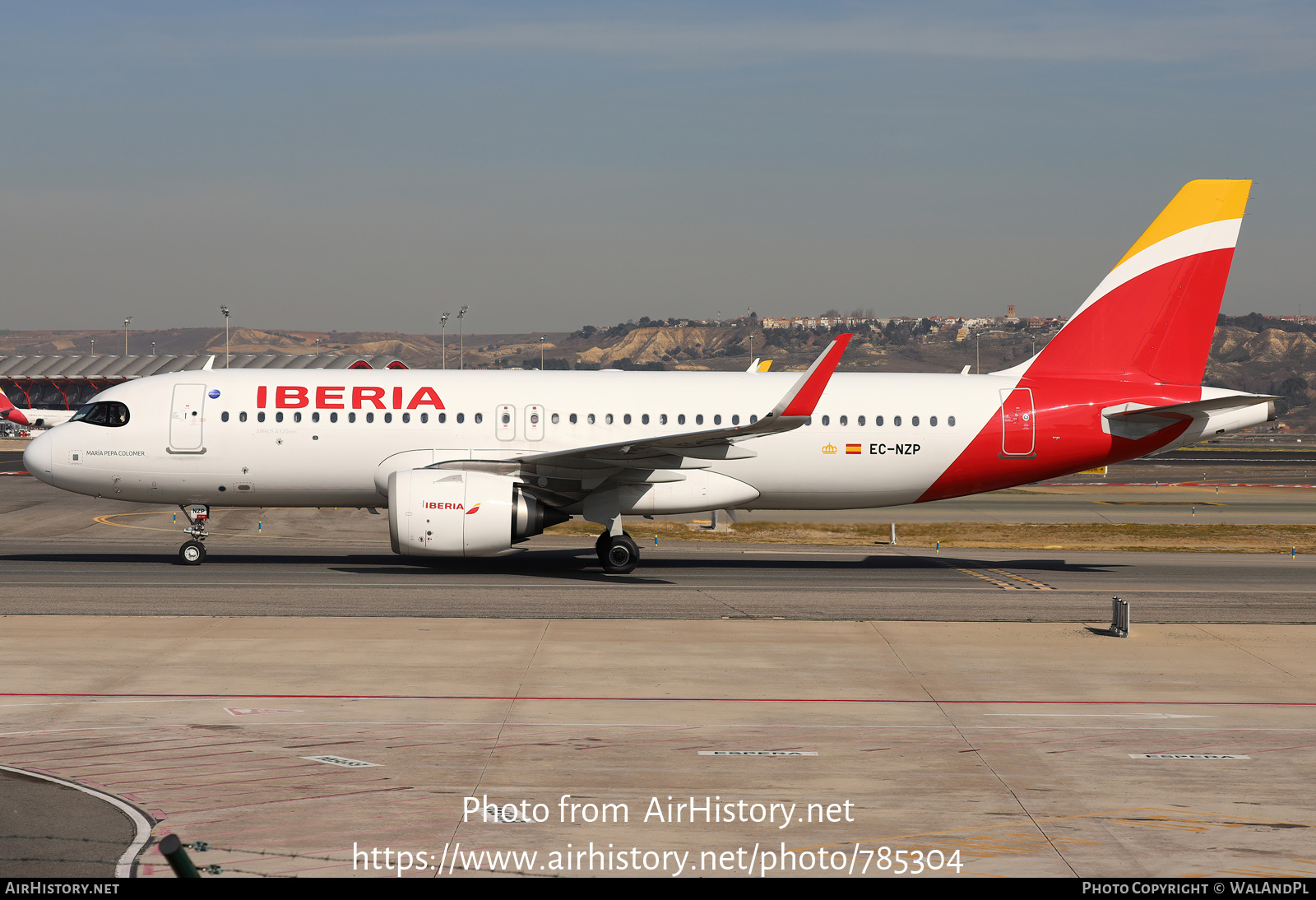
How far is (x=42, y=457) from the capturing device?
2606 cm

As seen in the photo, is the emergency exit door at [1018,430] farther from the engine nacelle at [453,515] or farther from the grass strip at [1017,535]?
the engine nacelle at [453,515]

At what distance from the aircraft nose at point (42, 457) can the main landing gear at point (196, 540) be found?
308 cm

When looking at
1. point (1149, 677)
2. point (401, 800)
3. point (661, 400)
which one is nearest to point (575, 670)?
point (401, 800)

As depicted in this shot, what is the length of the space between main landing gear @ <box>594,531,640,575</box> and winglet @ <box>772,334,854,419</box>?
5.04 m

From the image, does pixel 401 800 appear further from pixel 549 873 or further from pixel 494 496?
pixel 494 496

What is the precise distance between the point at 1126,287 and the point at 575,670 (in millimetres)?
18549

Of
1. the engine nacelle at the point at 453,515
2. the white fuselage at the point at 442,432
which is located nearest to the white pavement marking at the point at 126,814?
the engine nacelle at the point at 453,515

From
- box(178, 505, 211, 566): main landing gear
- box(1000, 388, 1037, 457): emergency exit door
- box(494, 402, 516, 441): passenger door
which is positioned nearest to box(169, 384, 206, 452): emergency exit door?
box(178, 505, 211, 566): main landing gear

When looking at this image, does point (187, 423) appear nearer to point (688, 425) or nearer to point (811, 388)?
point (688, 425)

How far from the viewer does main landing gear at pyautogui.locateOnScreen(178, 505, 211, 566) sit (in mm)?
26281

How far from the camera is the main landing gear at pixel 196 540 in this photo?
26281 millimetres

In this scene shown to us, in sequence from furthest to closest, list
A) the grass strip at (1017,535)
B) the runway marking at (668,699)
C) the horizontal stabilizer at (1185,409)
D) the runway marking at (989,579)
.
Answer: the grass strip at (1017,535) → the horizontal stabilizer at (1185,409) → the runway marking at (989,579) → the runway marking at (668,699)

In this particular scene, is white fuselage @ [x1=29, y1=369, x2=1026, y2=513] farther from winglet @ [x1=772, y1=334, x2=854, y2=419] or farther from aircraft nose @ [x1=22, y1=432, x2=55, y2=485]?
winglet @ [x1=772, y1=334, x2=854, y2=419]

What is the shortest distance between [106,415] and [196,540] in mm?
3563
